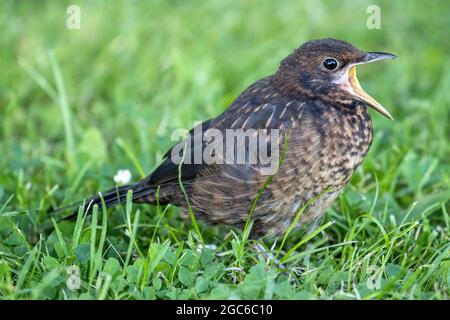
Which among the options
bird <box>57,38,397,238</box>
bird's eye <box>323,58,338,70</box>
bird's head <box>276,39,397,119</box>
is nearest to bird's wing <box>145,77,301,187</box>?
A: bird <box>57,38,397,238</box>

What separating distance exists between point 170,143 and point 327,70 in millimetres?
1306

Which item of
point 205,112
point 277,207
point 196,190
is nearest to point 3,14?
point 205,112

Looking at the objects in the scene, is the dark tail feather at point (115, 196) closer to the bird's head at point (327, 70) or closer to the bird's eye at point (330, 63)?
the bird's head at point (327, 70)

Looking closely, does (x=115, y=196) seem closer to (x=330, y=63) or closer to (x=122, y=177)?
(x=122, y=177)

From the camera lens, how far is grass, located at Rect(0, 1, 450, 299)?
3438 millimetres

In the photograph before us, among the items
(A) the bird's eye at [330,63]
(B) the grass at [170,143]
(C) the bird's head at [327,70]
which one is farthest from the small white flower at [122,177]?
(A) the bird's eye at [330,63]

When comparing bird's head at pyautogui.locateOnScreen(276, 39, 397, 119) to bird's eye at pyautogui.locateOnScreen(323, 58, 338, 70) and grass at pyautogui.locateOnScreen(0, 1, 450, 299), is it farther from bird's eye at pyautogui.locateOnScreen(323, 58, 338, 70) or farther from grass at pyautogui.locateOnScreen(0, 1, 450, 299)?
grass at pyautogui.locateOnScreen(0, 1, 450, 299)

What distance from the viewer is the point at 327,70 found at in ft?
12.8

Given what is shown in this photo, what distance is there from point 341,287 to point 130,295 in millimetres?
941

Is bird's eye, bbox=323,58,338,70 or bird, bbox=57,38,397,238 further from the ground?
bird's eye, bbox=323,58,338,70

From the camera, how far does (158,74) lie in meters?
6.13

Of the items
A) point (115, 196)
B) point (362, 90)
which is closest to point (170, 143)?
point (115, 196)

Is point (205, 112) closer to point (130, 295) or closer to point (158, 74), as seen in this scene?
point (158, 74)

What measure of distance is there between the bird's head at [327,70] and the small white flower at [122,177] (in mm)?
1133
